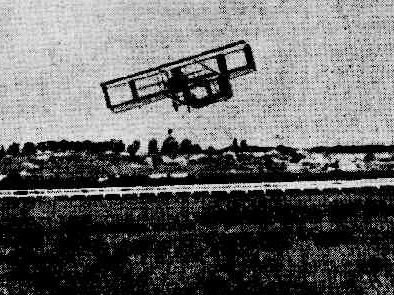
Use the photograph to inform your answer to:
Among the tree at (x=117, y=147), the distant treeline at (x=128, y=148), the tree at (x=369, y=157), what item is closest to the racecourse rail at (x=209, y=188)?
the tree at (x=369, y=157)

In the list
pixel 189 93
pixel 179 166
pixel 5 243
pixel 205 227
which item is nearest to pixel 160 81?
pixel 189 93

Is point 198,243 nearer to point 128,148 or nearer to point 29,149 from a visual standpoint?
point 128,148

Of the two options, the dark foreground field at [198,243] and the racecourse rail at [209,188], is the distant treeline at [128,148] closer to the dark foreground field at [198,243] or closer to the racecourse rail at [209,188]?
the racecourse rail at [209,188]

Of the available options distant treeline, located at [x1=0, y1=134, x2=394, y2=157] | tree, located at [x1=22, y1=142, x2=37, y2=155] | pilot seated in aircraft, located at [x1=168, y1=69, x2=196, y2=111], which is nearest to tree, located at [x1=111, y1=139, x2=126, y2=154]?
distant treeline, located at [x1=0, y1=134, x2=394, y2=157]

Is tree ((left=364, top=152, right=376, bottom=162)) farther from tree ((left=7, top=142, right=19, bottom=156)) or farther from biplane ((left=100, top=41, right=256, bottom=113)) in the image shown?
tree ((left=7, top=142, right=19, bottom=156))

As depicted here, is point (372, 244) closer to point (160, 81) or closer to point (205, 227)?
point (205, 227)
